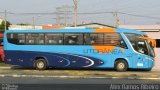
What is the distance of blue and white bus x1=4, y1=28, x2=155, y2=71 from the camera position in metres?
27.5

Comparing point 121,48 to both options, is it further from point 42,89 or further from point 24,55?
point 42,89

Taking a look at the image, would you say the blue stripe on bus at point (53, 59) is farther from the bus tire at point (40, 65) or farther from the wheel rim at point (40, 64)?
the wheel rim at point (40, 64)

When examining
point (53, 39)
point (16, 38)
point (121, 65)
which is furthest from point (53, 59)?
point (121, 65)

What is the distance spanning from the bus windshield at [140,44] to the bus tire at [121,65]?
1.17 metres

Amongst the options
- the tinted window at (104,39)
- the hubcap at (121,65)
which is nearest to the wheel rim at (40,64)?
the tinted window at (104,39)

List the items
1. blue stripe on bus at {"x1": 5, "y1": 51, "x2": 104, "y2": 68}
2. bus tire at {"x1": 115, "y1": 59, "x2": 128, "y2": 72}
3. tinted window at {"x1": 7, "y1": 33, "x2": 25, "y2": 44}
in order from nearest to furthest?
bus tire at {"x1": 115, "y1": 59, "x2": 128, "y2": 72} < blue stripe on bus at {"x1": 5, "y1": 51, "x2": 104, "y2": 68} < tinted window at {"x1": 7, "y1": 33, "x2": 25, "y2": 44}

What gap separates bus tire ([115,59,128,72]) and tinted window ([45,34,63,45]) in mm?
3996

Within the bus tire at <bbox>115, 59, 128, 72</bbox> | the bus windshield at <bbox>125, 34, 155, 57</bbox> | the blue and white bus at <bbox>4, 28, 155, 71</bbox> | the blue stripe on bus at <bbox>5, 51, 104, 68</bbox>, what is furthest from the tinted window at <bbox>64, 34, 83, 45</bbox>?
the bus windshield at <bbox>125, 34, 155, 57</bbox>

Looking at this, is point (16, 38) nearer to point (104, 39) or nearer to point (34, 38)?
point (34, 38)

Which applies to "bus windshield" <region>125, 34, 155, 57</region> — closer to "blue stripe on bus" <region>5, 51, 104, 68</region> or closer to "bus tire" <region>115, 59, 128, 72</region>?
"bus tire" <region>115, 59, 128, 72</region>

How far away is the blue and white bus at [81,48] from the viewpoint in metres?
27.5

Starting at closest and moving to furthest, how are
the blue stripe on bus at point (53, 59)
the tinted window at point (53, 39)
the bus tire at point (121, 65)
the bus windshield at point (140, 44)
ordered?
1. the bus windshield at point (140, 44)
2. the bus tire at point (121, 65)
3. the blue stripe on bus at point (53, 59)
4. the tinted window at point (53, 39)

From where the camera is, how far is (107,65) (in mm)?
27875

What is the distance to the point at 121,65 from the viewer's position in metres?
27.7
